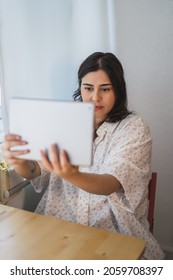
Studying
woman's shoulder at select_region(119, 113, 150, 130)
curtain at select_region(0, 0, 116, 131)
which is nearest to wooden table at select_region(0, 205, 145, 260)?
woman's shoulder at select_region(119, 113, 150, 130)

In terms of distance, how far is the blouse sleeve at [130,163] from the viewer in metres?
0.91

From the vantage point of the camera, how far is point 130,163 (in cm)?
93

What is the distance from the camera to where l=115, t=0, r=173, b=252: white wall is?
122cm

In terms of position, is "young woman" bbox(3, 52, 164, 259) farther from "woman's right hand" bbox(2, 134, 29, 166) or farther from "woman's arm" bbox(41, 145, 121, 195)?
"woman's right hand" bbox(2, 134, 29, 166)

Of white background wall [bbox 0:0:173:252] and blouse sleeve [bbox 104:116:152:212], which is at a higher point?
white background wall [bbox 0:0:173:252]

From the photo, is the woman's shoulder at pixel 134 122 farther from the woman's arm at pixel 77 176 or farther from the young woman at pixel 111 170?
the woman's arm at pixel 77 176

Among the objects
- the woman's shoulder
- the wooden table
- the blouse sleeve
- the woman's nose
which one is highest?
the woman's nose

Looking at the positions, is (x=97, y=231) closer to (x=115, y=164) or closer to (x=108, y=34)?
(x=115, y=164)

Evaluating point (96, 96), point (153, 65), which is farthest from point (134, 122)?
point (153, 65)

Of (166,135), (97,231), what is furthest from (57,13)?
(97,231)

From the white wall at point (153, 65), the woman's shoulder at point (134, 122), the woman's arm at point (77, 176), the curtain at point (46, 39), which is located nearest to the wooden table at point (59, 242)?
the woman's arm at point (77, 176)

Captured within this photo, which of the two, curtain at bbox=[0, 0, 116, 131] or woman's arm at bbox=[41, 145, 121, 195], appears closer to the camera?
woman's arm at bbox=[41, 145, 121, 195]

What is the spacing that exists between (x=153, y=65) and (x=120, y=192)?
1.97 feet

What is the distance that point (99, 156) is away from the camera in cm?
105
